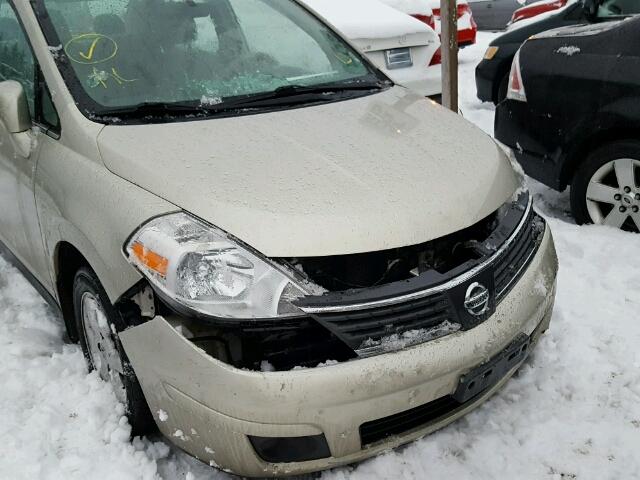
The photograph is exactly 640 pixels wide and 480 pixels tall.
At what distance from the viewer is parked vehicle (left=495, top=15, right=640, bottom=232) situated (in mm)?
3719

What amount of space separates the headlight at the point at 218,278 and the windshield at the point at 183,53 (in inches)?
33.3

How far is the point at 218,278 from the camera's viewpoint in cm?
197

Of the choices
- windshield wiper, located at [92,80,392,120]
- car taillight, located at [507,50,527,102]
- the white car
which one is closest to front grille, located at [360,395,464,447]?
windshield wiper, located at [92,80,392,120]

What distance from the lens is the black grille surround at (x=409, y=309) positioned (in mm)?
1947

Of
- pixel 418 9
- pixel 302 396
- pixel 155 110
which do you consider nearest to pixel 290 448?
pixel 302 396

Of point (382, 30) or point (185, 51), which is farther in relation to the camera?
point (382, 30)

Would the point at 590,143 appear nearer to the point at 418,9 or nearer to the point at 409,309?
the point at 409,309

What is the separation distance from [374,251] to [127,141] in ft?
3.33

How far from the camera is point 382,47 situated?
582 cm

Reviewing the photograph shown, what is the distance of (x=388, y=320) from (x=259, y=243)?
18.0 inches

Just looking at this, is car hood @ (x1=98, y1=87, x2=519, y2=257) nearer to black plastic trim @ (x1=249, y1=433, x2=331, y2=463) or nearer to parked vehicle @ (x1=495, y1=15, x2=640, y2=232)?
black plastic trim @ (x1=249, y1=433, x2=331, y2=463)

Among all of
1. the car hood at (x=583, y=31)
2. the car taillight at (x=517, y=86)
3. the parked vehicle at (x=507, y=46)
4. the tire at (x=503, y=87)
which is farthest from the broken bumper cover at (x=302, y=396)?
the tire at (x=503, y=87)

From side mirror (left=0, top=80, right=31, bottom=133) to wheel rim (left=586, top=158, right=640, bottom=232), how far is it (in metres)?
3.10

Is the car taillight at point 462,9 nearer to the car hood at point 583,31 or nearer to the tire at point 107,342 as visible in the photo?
the car hood at point 583,31
